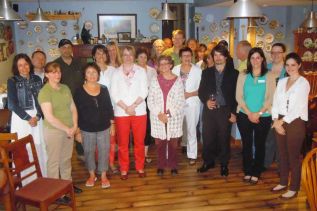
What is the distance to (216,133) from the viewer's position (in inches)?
154

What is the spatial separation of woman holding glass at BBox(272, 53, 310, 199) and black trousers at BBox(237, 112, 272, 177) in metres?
0.26

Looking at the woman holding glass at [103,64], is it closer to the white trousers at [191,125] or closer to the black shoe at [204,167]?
the white trousers at [191,125]

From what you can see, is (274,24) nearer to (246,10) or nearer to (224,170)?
(224,170)

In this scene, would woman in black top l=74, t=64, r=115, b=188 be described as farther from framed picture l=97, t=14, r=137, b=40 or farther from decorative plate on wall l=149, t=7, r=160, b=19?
decorative plate on wall l=149, t=7, r=160, b=19

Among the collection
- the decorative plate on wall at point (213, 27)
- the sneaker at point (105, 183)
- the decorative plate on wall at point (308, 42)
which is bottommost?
the sneaker at point (105, 183)

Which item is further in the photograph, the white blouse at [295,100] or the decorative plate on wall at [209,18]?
the decorative plate on wall at [209,18]

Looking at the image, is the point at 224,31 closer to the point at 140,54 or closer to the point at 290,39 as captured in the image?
the point at 290,39

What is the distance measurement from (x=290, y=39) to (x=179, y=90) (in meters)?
5.72

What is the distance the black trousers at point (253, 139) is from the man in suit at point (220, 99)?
7.0 inches

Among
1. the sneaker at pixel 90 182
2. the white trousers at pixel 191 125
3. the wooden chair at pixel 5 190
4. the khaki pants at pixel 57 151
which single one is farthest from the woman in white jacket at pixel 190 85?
the wooden chair at pixel 5 190

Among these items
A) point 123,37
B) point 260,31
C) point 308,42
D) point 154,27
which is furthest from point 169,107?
point 308,42

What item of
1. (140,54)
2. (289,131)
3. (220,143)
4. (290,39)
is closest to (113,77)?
(140,54)

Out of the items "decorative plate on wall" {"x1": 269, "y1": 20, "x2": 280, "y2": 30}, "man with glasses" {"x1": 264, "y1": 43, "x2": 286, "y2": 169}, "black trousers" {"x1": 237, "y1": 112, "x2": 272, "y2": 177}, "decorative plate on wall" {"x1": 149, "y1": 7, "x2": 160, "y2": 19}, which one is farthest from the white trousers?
"decorative plate on wall" {"x1": 269, "y1": 20, "x2": 280, "y2": 30}

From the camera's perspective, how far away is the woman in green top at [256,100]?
3439 millimetres
